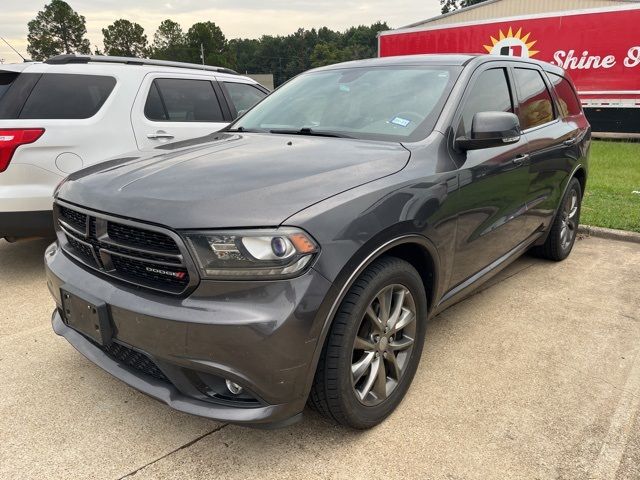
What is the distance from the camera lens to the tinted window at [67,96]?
4023mm

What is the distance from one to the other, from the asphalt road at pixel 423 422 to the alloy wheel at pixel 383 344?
215mm

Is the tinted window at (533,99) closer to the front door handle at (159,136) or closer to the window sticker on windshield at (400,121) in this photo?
the window sticker on windshield at (400,121)

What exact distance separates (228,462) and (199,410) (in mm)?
401

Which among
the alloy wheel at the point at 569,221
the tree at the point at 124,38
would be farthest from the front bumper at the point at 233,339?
the tree at the point at 124,38

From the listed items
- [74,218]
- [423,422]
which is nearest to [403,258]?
[423,422]

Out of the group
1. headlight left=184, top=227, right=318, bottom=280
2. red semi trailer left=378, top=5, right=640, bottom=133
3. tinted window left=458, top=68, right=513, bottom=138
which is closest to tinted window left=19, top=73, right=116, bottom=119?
headlight left=184, top=227, right=318, bottom=280

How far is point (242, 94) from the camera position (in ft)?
19.2

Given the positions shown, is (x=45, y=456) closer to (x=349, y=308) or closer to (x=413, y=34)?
(x=349, y=308)

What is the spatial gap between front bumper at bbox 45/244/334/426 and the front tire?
14cm

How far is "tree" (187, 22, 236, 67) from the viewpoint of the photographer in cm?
9006

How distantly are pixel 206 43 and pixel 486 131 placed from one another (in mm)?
99332

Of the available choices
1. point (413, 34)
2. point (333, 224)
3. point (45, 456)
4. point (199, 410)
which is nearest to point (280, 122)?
point (333, 224)

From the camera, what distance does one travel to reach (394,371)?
2426 mm

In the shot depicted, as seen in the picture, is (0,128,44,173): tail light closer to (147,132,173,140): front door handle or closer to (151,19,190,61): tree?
(147,132,173,140): front door handle
